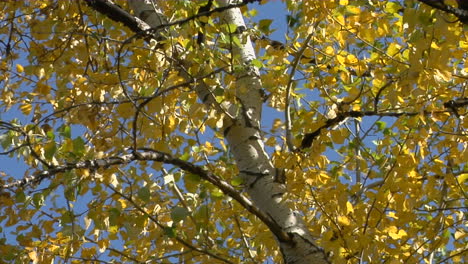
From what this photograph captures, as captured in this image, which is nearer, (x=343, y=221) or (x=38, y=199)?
(x=38, y=199)

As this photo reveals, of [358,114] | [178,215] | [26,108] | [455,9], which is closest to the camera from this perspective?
[455,9]

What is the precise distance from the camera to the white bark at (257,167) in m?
2.98

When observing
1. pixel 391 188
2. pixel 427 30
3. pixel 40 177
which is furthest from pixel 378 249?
pixel 40 177

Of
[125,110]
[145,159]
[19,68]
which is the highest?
[19,68]

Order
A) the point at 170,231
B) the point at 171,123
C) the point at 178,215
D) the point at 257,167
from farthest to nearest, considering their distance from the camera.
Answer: the point at 171,123 → the point at 257,167 → the point at 170,231 → the point at 178,215

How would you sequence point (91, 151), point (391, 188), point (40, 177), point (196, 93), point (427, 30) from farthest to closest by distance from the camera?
point (196, 93), point (391, 188), point (91, 151), point (40, 177), point (427, 30)

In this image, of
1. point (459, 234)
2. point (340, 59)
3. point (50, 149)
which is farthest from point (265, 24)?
point (459, 234)

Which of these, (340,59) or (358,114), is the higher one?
(340,59)

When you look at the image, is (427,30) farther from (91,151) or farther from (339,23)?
(91,151)

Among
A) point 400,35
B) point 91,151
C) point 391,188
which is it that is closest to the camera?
point 91,151

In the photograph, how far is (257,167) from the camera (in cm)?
324

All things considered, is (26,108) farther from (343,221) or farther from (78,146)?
(343,221)

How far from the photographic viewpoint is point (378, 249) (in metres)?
3.00

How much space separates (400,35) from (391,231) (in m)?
→ 1.25
